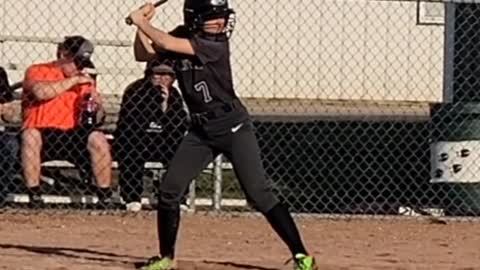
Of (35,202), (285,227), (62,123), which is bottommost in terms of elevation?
(35,202)

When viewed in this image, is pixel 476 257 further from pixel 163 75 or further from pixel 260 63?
pixel 260 63

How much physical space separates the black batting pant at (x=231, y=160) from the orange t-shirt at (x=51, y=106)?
3693mm

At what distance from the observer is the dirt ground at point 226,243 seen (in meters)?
9.52

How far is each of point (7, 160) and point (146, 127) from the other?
114 cm

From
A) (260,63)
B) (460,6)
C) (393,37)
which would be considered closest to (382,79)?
(393,37)

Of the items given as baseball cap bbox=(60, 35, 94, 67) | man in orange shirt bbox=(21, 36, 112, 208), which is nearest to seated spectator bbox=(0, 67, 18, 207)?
man in orange shirt bbox=(21, 36, 112, 208)

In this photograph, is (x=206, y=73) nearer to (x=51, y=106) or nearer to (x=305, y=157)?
(x=51, y=106)

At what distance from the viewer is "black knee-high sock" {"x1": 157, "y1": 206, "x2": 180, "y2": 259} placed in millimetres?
8781

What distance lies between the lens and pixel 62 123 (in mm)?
12352

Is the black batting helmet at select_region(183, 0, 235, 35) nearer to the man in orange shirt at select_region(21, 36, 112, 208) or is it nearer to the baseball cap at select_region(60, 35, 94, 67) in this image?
the man in orange shirt at select_region(21, 36, 112, 208)

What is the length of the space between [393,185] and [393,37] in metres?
11.9

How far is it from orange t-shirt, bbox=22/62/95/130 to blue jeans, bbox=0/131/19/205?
225mm

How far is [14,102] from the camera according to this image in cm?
1292

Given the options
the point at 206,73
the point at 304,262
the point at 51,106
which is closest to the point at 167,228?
the point at 304,262
